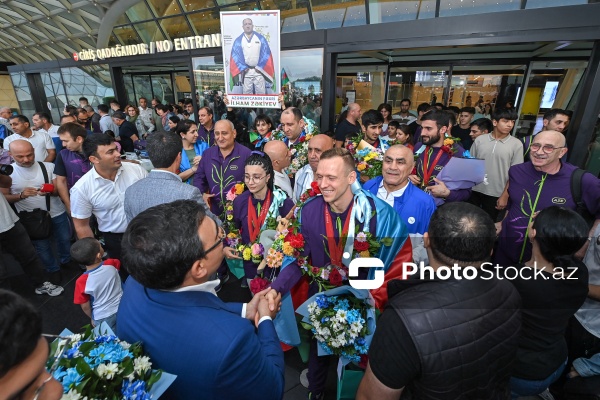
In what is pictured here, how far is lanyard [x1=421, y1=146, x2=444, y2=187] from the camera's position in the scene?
365 cm

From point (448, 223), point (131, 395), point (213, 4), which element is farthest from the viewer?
point (213, 4)

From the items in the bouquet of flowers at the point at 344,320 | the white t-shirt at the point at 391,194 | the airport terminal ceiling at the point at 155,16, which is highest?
Result: the airport terminal ceiling at the point at 155,16

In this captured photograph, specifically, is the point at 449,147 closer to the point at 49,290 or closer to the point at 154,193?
the point at 154,193

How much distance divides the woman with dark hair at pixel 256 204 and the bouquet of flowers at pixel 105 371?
171 cm

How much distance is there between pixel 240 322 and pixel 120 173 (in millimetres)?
2677

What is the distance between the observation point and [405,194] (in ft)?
9.21

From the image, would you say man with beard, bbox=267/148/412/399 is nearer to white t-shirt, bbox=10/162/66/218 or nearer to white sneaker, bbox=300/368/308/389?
white sneaker, bbox=300/368/308/389

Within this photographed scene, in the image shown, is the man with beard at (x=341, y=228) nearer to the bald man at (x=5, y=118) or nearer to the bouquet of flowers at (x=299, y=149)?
the bouquet of flowers at (x=299, y=149)

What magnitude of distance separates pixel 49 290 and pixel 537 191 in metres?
6.06

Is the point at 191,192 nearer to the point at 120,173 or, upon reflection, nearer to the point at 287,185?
the point at 120,173

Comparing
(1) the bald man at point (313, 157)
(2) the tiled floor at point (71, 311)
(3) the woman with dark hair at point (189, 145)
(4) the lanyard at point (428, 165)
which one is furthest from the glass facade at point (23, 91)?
(4) the lanyard at point (428, 165)

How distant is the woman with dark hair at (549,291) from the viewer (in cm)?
165

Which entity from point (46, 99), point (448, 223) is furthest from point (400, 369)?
point (46, 99)

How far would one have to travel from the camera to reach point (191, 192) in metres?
2.67
